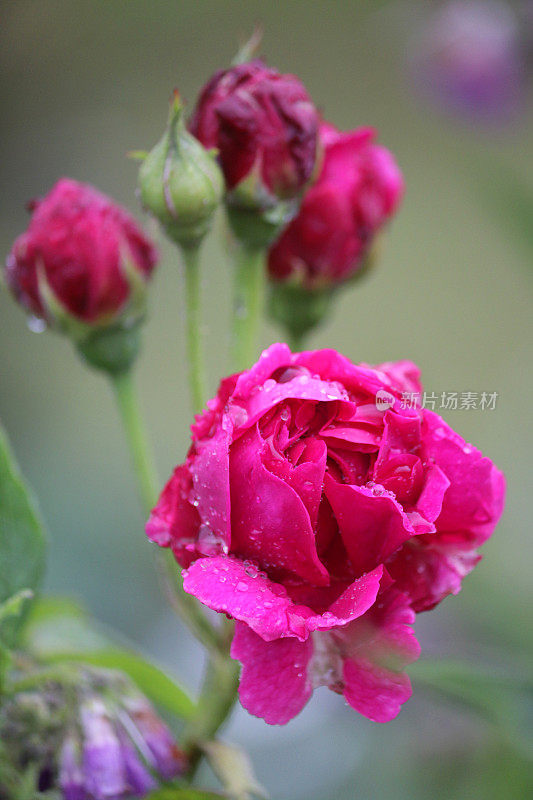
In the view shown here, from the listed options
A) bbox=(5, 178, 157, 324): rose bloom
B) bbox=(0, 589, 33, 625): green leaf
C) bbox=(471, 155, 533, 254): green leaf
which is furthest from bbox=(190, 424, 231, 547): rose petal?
bbox=(471, 155, 533, 254): green leaf

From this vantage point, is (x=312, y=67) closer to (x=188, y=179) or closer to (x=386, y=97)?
(x=386, y=97)

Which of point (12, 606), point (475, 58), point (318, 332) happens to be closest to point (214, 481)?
point (12, 606)

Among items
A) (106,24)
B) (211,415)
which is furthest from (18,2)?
(211,415)

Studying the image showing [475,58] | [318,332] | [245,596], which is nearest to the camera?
[245,596]

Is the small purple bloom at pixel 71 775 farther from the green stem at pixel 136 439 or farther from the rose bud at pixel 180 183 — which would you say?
the rose bud at pixel 180 183

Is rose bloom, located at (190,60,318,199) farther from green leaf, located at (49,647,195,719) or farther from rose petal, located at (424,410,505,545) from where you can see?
green leaf, located at (49,647,195,719)

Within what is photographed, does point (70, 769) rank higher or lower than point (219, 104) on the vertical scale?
lower

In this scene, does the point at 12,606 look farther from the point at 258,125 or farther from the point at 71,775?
the point at 258,125
